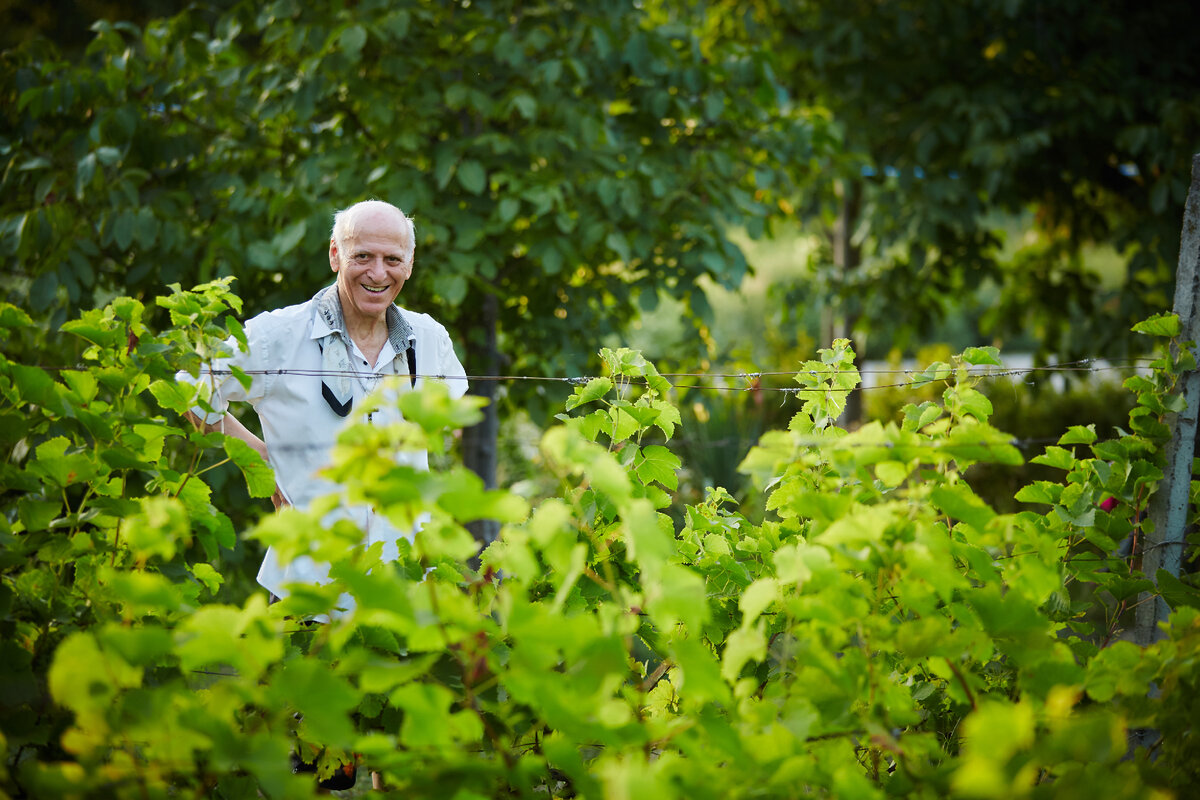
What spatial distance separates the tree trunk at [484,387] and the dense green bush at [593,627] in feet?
5.56

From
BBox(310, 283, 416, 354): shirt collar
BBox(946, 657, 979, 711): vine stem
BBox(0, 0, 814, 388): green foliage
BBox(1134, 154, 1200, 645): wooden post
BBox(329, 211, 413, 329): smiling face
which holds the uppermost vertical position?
BBox(0, 0, 814, 388): green foliage

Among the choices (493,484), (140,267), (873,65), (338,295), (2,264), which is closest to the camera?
(338,295)

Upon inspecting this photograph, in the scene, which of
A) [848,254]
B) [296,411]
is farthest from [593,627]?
[848,254]

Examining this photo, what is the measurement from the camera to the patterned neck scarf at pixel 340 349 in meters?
1.82

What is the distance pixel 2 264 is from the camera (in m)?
3.03

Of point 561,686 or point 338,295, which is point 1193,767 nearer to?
point 561,686

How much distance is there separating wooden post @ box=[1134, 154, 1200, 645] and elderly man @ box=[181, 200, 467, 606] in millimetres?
1425

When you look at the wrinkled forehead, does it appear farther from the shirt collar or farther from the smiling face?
the shirt collar

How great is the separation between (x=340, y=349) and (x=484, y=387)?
147 cm

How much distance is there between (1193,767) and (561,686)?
800mm

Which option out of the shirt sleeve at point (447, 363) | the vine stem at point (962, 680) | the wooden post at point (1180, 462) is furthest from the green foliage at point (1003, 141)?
the vine stem at point (962, 680)

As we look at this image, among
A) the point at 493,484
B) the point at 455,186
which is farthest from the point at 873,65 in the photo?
the point at 493,484

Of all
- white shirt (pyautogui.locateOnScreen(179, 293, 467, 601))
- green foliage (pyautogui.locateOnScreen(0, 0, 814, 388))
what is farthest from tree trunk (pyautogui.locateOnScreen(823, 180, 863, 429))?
white shirt (pyautogui.locateOnScreen(179, 293, 467, 601))

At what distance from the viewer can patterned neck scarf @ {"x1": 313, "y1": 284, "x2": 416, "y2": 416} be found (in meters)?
1.82
